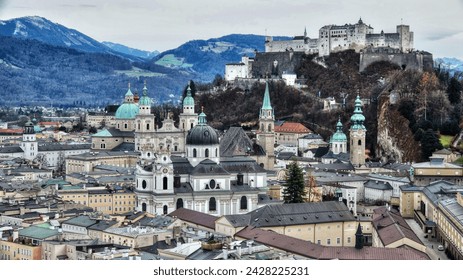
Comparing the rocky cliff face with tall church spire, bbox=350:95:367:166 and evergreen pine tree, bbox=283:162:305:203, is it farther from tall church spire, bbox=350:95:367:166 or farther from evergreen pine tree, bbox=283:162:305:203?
evergreen pine tree, bbox=283:162:305:203

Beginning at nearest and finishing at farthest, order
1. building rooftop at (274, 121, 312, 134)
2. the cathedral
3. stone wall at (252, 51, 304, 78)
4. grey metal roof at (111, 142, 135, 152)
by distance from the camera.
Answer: the cathedral → grey metal roof at (111, 142, 135, 152) → building rooftop at (274, 121, 312, 134) → stone wall at (252, 51, 304, 78)

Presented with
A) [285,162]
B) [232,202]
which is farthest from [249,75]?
[232,202]

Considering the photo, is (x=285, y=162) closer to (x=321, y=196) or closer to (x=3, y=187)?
(x=321, y=196)

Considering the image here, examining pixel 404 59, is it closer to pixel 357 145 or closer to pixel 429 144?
pixel 357 145

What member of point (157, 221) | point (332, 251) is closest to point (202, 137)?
point (157, 221)

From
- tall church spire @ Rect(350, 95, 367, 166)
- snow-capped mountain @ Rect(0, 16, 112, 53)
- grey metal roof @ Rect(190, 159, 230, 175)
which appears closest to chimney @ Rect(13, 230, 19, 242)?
snow-capped mountain @ Rect(0, 16, 112, 53)

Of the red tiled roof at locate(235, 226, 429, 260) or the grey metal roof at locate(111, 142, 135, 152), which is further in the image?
the grey metal roof at locate(111, 142, 135, 152)
